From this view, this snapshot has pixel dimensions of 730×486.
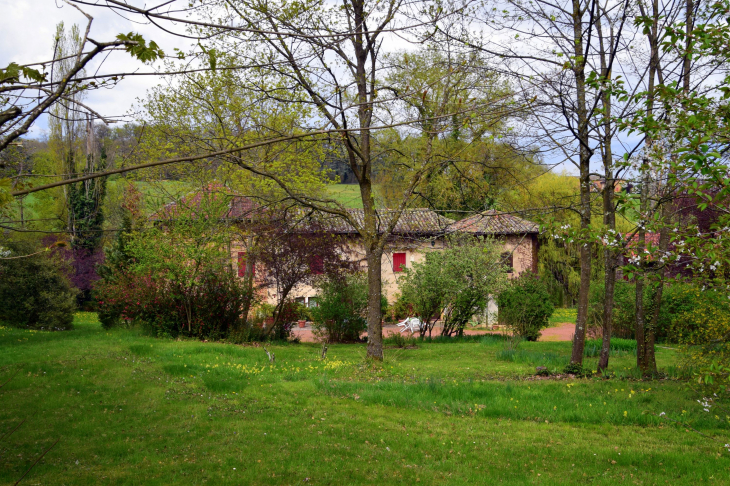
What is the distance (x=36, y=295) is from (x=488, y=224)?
49.4 feet

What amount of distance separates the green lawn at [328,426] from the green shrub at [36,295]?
296 inches

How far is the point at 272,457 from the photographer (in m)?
5.37

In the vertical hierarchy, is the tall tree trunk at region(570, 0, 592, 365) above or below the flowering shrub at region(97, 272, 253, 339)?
above

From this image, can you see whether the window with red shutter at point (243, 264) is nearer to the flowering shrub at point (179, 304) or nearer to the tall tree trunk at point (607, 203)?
the flowering shrub at point (179, 304)

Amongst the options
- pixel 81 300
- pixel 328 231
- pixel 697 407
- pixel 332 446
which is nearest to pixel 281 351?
pixel 328 231

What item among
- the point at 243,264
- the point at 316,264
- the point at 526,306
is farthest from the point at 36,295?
the point at 526,306

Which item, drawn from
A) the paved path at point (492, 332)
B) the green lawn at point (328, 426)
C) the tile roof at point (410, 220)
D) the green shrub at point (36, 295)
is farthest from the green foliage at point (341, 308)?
the green shrub at point (36, 295)

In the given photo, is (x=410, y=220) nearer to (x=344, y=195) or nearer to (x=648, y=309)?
(x=648, y=309)

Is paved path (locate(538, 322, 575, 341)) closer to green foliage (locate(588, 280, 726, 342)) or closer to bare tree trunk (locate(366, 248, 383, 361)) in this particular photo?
green foliage (locate(588, 280, 726, 342))

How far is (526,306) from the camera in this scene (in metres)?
17.8

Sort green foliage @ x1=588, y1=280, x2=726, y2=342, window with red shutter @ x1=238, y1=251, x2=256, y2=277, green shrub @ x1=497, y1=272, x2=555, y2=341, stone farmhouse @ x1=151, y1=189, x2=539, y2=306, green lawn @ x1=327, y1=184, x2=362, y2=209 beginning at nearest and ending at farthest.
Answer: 1. stone farmhouse @ x1=151, y1=189, x2=539, y2=306
2. window with red shutter @ x1=238, y1=251, x2=256, y2=277
3. green foliage @ x1=588, y1=280, x2=726, y2=342
4. green lawn @ x1=327, y1=184, x2=362, y2=209
5. green shrub @ x1=497, y1=272, x2=555, y2=341

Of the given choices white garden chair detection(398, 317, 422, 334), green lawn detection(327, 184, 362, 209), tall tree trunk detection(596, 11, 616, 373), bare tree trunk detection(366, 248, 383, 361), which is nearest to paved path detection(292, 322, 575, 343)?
white garden chair detection(398, 317, 422, 334)

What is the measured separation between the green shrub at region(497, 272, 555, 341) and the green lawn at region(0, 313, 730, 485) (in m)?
7.47

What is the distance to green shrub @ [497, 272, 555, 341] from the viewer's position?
17.8 metres
